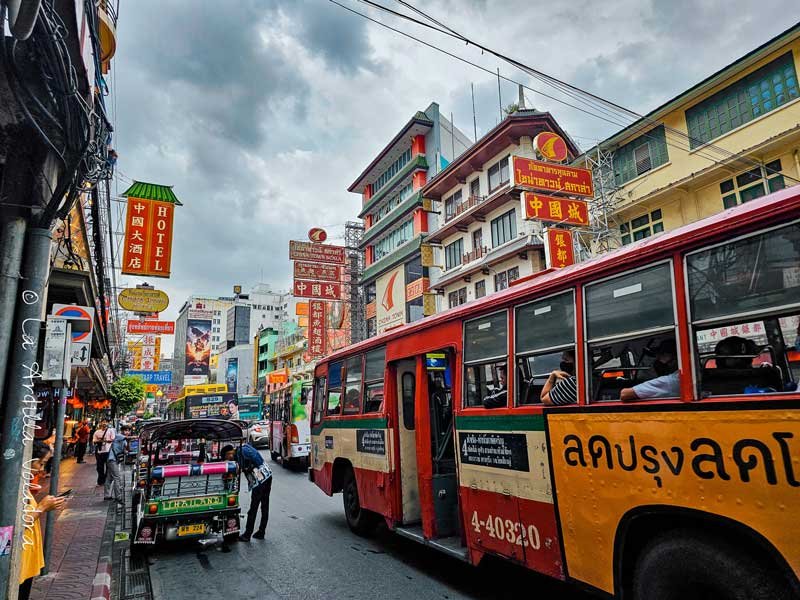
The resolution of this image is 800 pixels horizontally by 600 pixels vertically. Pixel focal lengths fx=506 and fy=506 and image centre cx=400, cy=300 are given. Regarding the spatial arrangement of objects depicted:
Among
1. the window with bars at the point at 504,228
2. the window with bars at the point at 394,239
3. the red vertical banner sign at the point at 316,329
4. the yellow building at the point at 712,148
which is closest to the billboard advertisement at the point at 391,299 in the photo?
the window with bars at the point at 394,239

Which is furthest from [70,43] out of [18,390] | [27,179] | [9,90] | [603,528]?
[603,528]

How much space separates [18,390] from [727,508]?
208 inches

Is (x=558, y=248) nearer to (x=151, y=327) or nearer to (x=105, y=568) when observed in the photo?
(x=105, y=568)

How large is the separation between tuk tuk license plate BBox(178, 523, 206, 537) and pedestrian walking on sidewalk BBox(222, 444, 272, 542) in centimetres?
71

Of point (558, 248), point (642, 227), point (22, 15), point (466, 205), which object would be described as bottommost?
point (22, 15)

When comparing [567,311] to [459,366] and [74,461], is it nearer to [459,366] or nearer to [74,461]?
[459,366]

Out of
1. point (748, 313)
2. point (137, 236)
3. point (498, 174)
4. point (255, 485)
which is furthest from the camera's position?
point (498, 174)

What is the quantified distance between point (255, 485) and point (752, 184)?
16316 millimetres

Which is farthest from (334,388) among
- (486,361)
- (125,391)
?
(125,391)

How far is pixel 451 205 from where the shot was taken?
29.8 m

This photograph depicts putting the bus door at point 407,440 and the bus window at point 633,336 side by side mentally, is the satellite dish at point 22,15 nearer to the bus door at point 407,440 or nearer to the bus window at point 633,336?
the bus window at point 633,336

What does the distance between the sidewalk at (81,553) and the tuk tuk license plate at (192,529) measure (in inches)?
38.0

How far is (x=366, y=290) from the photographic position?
40.7 m

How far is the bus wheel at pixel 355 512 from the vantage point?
8234mm
